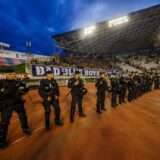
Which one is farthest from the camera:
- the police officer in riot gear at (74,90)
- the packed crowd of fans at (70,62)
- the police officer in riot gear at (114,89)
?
the packed crowd of fans at (70,62)

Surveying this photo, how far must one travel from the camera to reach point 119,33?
80.0 ft

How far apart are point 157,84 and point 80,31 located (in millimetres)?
14535

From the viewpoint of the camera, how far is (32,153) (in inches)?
120

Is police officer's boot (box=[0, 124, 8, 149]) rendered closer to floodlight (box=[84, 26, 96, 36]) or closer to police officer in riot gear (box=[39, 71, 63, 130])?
police officer in riot gear (box=[39, 71, 63, 130])

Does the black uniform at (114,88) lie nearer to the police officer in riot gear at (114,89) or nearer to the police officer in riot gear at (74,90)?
the police officer in riot gear at (114,89)

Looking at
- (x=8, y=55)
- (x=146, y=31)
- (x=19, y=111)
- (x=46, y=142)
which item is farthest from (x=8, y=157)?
(x=146, y=31)

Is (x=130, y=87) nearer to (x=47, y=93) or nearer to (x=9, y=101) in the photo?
(x=47, y=93)

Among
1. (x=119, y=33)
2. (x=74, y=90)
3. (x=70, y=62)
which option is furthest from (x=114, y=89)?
(x=119, y=33)

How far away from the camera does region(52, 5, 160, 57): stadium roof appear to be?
57.6 ft

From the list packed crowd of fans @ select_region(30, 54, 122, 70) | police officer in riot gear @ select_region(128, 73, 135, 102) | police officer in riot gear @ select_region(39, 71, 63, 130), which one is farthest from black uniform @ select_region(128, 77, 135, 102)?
packed crowd of fans @ select_region(30, 54, 122, 70)

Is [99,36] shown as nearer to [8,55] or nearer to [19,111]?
[8,55]

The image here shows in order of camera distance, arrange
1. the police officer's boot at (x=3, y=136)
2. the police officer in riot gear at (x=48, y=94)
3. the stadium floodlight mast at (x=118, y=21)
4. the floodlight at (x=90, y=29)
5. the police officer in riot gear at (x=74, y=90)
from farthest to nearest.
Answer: the floodlight at (x=90, y=29) < the stadium floodlight mast at (x=118, y=21) < the police officer in riot gear at (x=74, y=90) < the police officer in riot gear at (x=48, y=94) < the police officer's boot at (x=3, y=136)

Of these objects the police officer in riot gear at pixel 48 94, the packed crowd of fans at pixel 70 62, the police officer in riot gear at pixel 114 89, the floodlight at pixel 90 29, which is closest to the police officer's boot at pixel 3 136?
the police officer in riot gear at pixel 48 94

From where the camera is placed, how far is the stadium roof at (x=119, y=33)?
17569 millimetres
